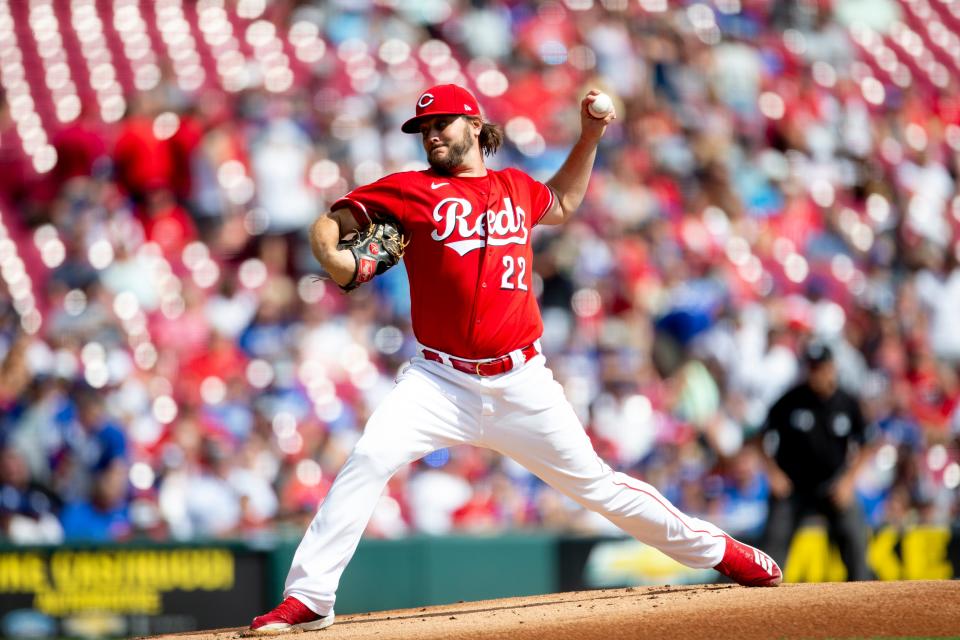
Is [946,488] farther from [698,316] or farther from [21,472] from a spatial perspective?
[21,472]

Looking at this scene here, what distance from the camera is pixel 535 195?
16.6ft

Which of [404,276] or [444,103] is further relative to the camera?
[404,276]

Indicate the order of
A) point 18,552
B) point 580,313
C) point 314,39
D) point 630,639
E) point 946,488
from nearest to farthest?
1. point 630,639
2. point 18,552
3. point 946,488
4. point 580,313
5. point 314,39

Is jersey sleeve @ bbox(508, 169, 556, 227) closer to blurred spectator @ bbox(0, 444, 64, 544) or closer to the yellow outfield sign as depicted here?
the yellow outfield sign

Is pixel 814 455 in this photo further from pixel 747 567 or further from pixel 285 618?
pixel 285 618

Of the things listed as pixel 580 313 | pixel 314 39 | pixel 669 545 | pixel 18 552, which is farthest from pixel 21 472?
pixel 314 39

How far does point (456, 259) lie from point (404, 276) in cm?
552

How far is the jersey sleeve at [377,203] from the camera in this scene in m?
4.70

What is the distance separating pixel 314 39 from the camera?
12.9m

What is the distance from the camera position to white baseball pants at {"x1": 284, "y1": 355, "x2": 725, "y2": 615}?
458 cm

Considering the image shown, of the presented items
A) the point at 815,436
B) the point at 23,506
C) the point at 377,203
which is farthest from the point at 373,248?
the point at 23,506

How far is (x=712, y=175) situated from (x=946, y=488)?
3614mm

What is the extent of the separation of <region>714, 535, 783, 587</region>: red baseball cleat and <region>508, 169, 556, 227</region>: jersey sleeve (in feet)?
4.55

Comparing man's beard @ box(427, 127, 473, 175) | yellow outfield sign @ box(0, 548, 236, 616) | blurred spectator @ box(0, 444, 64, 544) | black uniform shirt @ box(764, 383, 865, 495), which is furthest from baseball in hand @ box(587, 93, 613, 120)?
blurred spectator @ box(0, 444, 64, 544)
